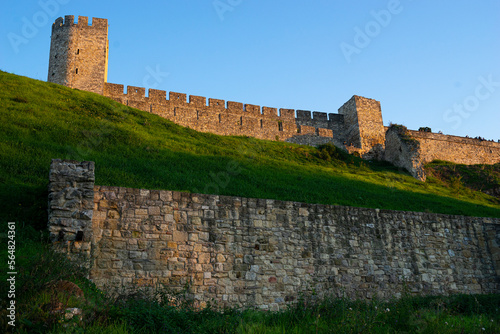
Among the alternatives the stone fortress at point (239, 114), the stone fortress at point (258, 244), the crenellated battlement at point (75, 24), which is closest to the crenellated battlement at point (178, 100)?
the stone fortress at point (239, 114)

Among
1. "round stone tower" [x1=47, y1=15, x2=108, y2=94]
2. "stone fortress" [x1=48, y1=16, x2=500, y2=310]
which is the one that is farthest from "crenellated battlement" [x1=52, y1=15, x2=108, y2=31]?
"stone fortress" [x1=48, y1=16, x2=500, y2=310]

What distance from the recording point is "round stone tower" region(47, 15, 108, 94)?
91.2 ft

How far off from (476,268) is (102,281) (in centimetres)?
1106

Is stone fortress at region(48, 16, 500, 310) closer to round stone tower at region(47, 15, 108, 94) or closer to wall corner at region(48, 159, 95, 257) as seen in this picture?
wall corner at region(48, 159, 95, 257)

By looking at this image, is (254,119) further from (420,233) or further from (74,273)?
(74,273)

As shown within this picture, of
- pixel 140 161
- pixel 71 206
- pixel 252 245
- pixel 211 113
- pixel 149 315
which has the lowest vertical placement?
pixel 149 315

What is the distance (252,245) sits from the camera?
9.80 metres

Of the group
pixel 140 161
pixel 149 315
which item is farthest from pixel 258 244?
pixel 140 161

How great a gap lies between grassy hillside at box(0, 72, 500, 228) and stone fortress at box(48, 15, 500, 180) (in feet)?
13.3

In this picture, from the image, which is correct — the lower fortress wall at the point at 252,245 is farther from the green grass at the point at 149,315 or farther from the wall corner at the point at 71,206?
the green grass at the point at 149,315

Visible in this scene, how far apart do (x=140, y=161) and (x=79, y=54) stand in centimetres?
1718

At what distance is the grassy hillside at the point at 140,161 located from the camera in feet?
38.9

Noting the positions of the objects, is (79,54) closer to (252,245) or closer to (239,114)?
(239,114)

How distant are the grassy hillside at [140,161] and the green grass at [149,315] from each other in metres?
2.29
